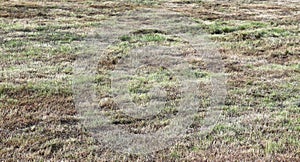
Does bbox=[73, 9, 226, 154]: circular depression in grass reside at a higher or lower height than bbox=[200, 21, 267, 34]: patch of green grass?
higher

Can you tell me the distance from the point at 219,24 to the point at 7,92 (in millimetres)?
16492

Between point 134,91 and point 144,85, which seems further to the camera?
point 144,85

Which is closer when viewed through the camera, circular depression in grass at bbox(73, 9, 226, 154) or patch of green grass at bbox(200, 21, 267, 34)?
circular depression in grass at bbox(73, 9, 226, 154)

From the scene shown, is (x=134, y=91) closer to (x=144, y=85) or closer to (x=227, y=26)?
(x=144, y=85)

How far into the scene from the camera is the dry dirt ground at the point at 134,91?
872cm

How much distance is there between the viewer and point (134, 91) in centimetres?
1287

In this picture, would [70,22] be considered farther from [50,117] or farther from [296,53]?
[50,117]

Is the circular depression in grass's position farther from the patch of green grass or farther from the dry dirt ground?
the patch of green grass

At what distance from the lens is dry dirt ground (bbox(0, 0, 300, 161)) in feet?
28.6

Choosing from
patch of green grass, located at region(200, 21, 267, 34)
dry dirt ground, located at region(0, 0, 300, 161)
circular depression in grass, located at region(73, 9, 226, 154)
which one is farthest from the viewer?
patch of green grass, located at region(200, 21, 267, 34)

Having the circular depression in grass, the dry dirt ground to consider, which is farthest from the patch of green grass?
the circular depression in grass

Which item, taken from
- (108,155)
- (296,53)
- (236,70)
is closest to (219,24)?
(296,53)

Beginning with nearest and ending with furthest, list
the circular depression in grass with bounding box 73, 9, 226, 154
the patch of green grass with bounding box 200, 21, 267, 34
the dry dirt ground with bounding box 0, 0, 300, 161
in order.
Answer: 1. the dry dirt ground with bounding box 0, 0, 300, 161
2. the circular depression in grass with bounding box 73, 9, 226, 154
3. the patch of green grass with bounding box 200, 21, 267, 34

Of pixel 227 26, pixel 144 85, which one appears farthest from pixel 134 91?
pixel 227 26
